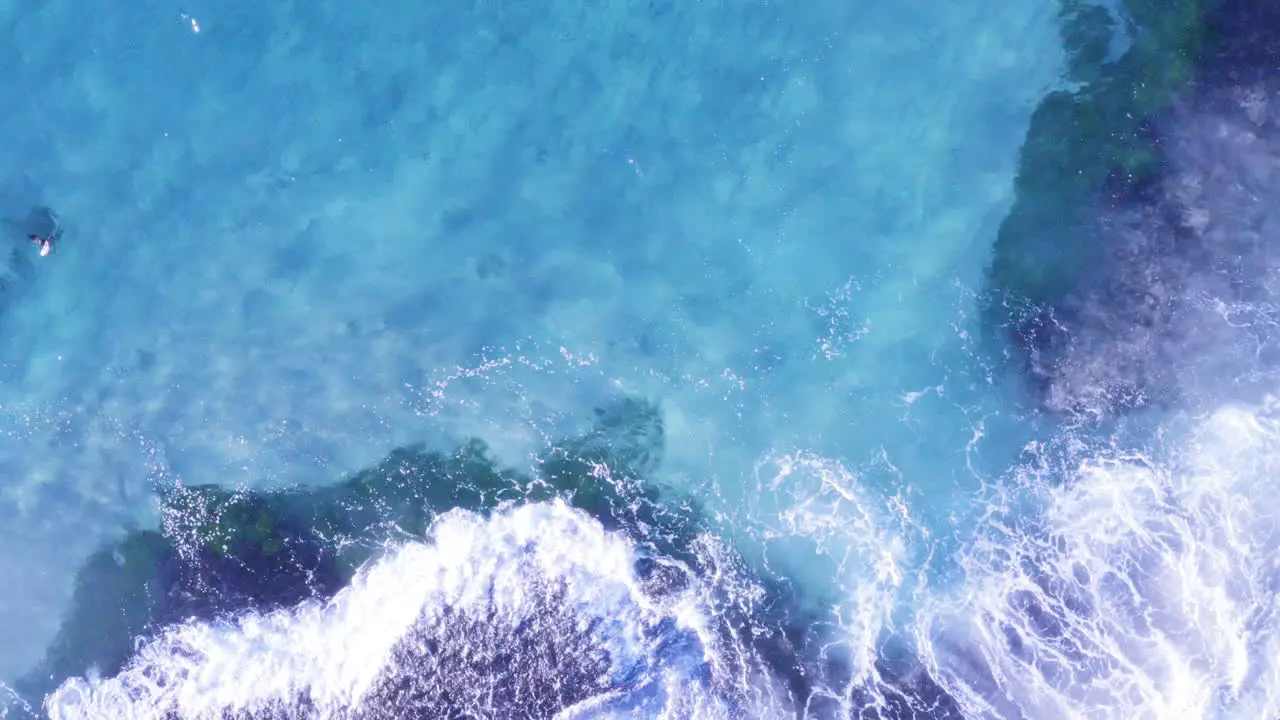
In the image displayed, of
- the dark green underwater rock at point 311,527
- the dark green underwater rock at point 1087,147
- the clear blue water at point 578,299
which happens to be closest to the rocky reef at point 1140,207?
the dark green underwater rock at point 1087,147

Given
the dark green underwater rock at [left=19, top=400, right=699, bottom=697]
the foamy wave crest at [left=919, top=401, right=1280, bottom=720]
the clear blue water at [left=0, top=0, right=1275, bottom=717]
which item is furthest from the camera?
the dark green underwater rock at [left=19, top=400, right=699, bottom=697]

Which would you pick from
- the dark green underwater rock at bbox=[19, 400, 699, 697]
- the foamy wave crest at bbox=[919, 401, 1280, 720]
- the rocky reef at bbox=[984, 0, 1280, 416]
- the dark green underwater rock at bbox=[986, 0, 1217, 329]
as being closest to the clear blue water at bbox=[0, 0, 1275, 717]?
the foamy wave crest at bbox=[919, 401, 1280, 720]

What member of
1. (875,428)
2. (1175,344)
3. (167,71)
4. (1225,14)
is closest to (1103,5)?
(1225,14)

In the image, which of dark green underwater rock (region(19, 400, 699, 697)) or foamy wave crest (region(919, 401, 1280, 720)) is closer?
foamy wave crest (region(919, 401, 1280, 720))

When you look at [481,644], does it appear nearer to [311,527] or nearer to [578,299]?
[311,527]

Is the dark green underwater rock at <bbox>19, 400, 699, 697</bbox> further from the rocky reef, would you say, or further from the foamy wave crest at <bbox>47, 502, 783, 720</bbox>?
the rocky reef

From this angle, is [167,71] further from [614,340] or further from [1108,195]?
[1108,195]

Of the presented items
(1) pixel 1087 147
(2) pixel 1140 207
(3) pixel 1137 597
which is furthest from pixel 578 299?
(3) pixel 1137 597
